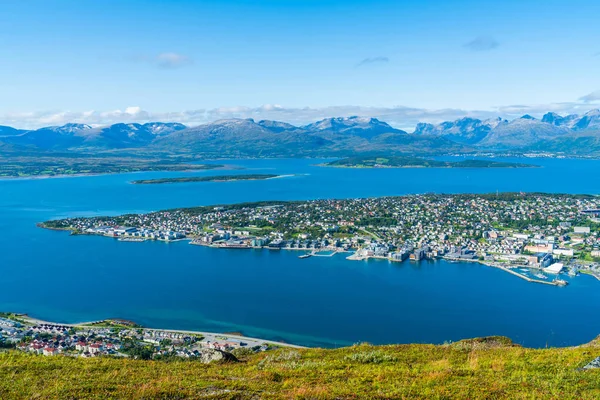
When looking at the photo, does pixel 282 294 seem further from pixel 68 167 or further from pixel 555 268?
pixel 68 167

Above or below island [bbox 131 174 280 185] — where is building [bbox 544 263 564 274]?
below

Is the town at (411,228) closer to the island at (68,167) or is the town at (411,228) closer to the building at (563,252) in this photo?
the building at (563,252)

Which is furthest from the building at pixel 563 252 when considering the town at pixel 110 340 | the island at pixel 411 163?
the island at pixel 411 163

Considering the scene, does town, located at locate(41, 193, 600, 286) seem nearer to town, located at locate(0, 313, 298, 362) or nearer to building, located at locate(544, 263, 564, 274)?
building, located at locate(544, 263, 564, 274)

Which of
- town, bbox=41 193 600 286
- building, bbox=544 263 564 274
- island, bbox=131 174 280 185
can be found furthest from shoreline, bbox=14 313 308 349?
island, bbox=131 174 280 185

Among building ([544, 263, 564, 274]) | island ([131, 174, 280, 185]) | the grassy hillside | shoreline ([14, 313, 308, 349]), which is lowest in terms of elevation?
shoreline ([14, 313, 308, 349])

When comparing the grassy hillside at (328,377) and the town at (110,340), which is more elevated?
the grassy hillside at (328,377)
